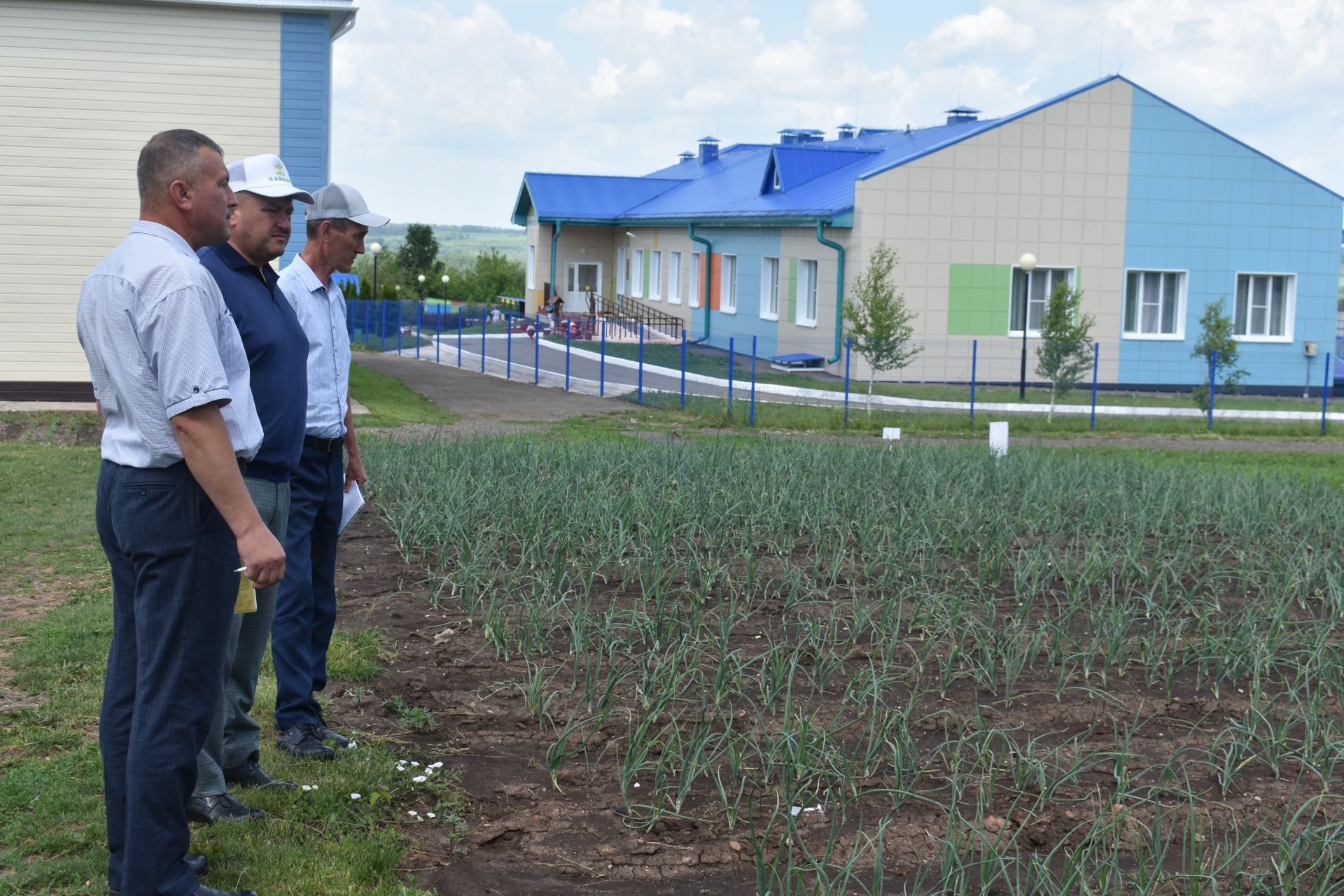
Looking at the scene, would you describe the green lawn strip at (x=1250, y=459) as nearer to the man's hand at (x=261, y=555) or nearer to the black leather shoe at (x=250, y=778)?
the black leather shoe at (x=250, y=778)

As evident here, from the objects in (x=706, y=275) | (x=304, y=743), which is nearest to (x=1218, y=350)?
(x=706, y=275)

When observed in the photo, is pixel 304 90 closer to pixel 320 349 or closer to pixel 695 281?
pixel 320 349

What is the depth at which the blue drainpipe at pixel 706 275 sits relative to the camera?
34.8 metres

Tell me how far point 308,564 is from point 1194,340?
27775 mm

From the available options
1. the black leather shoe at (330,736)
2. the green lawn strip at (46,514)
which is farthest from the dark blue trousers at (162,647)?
the green lawn strip at (46,514)

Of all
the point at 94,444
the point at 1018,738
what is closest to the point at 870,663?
the point at 1018,738

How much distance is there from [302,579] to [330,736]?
58 centimetres

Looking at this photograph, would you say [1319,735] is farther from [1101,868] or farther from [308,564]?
[308,564]

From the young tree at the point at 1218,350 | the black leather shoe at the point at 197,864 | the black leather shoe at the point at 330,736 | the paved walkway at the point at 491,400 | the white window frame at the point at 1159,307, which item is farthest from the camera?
the white window frame at the point at 1159,307

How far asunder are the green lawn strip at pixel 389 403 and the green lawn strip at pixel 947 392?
4740mm

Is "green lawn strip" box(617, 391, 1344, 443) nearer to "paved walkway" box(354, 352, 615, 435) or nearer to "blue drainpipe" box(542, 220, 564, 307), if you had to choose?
"paved walkway" box(354, 352, 615, 435)

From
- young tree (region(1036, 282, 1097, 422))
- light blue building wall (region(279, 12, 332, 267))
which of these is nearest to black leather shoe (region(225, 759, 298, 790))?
light blue building wall (region(279, 12, 332, 267))

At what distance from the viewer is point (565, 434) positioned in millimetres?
16625

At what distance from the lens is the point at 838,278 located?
92.3 feet
